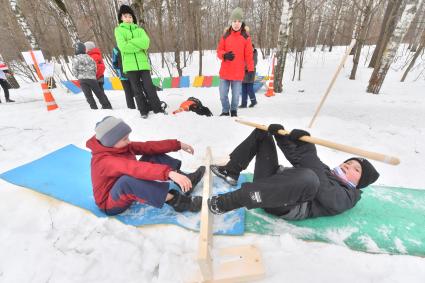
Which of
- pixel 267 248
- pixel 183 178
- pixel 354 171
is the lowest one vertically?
pixel 267 248

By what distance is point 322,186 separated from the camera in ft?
6.28

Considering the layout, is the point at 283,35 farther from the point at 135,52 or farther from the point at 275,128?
the point at 275,128

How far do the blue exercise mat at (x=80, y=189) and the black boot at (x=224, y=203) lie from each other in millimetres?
223

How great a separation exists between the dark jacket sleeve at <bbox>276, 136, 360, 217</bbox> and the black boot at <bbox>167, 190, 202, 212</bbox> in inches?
34.8

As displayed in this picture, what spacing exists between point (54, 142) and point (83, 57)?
6.48 feet

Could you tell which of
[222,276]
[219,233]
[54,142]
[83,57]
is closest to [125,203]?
[219,233]

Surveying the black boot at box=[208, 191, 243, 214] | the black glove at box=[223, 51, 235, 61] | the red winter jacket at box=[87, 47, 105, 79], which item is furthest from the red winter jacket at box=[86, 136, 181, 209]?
the red winter jacket at box=[87, 47, 105, 79]

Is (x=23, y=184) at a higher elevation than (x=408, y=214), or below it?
higher

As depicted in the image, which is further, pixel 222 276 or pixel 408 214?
pixel 408 214

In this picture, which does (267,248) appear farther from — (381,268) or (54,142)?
(54,142)

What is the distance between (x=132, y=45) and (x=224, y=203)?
3.31 m

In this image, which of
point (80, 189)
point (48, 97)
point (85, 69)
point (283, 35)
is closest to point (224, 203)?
point (80, 189)

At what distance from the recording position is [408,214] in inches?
84.4

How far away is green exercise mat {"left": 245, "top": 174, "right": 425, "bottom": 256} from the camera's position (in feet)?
6.05
